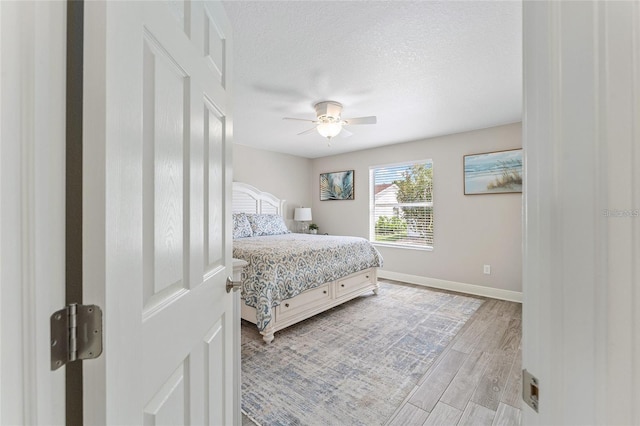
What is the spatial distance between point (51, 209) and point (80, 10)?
1.04ft

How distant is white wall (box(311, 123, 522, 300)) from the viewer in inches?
143

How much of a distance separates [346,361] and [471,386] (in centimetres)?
88

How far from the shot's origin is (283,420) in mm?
1584

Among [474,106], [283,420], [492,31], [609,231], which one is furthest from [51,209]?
[474,106]

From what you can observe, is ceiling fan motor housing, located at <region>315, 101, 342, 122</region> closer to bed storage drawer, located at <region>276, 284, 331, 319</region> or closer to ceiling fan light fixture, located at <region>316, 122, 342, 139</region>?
ceiling fan light fixture, located at <region>316, 122, 342, 139</region>

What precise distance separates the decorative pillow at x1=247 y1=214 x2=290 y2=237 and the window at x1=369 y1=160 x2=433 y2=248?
1701mm

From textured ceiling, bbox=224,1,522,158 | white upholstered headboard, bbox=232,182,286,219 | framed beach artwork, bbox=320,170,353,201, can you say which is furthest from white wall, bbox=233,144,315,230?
textured ceiling, bbox=224,1,522,158

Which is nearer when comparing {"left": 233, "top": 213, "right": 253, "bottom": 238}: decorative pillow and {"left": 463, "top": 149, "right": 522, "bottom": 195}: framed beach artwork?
{"left": 463, "top": 149, "right": 522, "bottom": 195}: framed beach artwork

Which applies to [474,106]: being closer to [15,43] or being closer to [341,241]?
[341,241]

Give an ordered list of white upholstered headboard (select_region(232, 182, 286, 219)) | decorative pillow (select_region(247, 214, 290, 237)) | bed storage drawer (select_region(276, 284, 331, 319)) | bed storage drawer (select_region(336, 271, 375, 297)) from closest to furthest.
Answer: bed storage drawer (select_region(276, 284, 331, 319))
bed storage drawer (select_region(336, 271, 375, 297))
decorative pillow (select_region(247, 214, 290, 237))
white upholstered headboard (select_region(232, 182, 286, 219))

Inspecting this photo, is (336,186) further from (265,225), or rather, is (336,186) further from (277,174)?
(265,225)

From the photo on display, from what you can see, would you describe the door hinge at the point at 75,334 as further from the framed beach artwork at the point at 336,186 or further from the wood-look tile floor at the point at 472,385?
the framed beach artwork at the point at 336,186

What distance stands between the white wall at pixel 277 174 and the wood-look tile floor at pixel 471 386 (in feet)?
12.5

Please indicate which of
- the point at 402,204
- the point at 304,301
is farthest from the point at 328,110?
the point at 402,204
